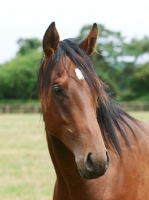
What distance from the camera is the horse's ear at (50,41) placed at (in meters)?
2.95

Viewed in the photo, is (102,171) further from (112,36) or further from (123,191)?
(112,36)

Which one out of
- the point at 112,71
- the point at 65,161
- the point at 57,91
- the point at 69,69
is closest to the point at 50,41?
the point at 69,69

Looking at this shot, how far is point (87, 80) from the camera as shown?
9.34 feet

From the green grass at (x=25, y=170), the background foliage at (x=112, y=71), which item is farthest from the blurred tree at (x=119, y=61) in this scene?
the green grass at (x=25, y=170)

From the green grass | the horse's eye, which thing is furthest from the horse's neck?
the horse's eye

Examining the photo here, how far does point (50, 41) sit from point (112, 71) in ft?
164

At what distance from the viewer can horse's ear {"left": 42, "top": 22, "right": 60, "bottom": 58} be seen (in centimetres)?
295

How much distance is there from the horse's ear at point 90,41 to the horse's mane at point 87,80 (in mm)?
63

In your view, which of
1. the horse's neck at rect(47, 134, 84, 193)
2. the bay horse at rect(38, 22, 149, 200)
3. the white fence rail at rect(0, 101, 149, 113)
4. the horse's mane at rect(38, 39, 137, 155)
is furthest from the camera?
the white fence rail at rect(0, 101, 149, 113)

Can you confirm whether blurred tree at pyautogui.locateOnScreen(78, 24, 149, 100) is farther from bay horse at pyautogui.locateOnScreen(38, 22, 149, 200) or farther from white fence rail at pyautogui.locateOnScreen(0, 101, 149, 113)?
bay horse at pyautogui.locateOnScreen(38, 22, 149, 200)

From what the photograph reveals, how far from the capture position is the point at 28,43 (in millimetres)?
75000

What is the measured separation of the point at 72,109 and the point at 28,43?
242 feet

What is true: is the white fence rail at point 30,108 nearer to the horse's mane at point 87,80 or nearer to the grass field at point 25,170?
the grass field at point 25,170

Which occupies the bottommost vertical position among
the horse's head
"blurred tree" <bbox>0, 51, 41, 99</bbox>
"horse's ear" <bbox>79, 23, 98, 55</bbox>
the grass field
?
"blurred tree" <bbox>0, 51, 41, 99</bbox>
